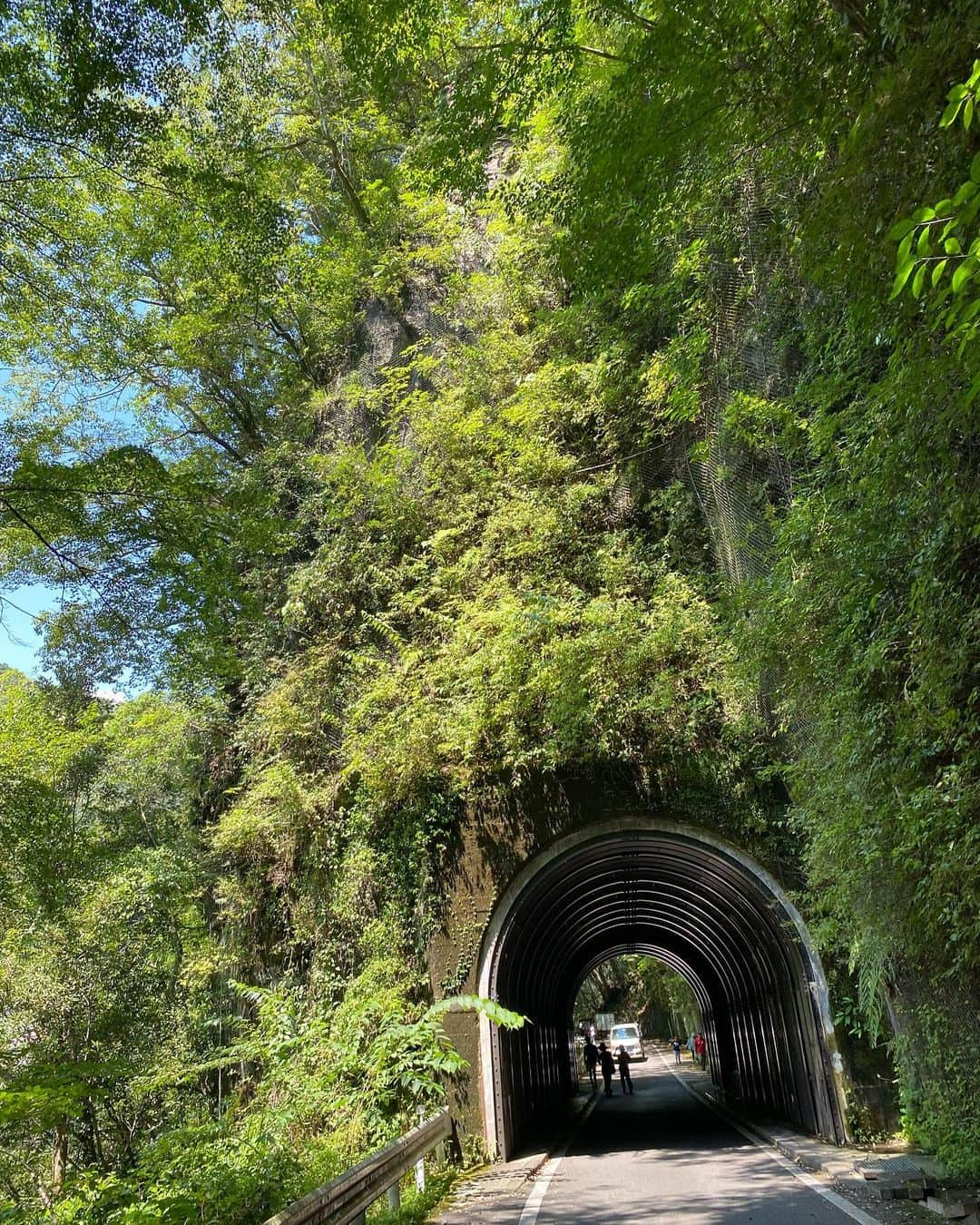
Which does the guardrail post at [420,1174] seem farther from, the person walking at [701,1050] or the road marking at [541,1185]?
the person walking at [701,1050]

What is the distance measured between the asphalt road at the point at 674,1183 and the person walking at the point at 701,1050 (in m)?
19.6

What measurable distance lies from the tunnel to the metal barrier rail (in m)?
2.64

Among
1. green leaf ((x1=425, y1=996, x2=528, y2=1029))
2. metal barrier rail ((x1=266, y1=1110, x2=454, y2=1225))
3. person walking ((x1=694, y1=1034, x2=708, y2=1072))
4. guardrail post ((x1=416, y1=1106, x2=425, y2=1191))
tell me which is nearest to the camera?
metal barrier rail ((x1=266, y1=1110, x2=454, y2=1225))

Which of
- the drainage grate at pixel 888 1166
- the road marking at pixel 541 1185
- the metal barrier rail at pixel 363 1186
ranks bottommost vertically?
the road marking at pixel 541 1185

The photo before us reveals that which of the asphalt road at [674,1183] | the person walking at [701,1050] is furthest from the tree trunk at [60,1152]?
the person walking at [701,1050]

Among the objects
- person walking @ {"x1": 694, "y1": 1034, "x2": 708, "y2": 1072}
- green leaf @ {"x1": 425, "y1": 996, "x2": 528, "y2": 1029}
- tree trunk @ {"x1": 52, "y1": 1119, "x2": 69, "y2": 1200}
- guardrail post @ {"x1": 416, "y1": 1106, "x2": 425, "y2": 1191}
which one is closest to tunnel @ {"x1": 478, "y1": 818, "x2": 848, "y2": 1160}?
green leaf @ {"x1": 425, "y1": 996, "x2": 528, "y2": 1029}

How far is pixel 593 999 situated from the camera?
164 ft

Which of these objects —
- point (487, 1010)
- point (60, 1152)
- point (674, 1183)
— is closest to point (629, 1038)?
point (60, 1152)

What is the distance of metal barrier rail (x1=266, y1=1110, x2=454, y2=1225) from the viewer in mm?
4500

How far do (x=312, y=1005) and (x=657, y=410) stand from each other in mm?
10250

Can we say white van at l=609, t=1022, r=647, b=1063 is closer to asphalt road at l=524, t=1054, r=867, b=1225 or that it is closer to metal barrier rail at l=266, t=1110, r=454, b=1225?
asphalt road at l=524, t=1054, r=867, b=1225

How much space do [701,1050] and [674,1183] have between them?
28936 millimetres

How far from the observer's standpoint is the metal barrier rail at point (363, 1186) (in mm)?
4500

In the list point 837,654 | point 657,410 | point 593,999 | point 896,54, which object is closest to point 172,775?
point 657,410
